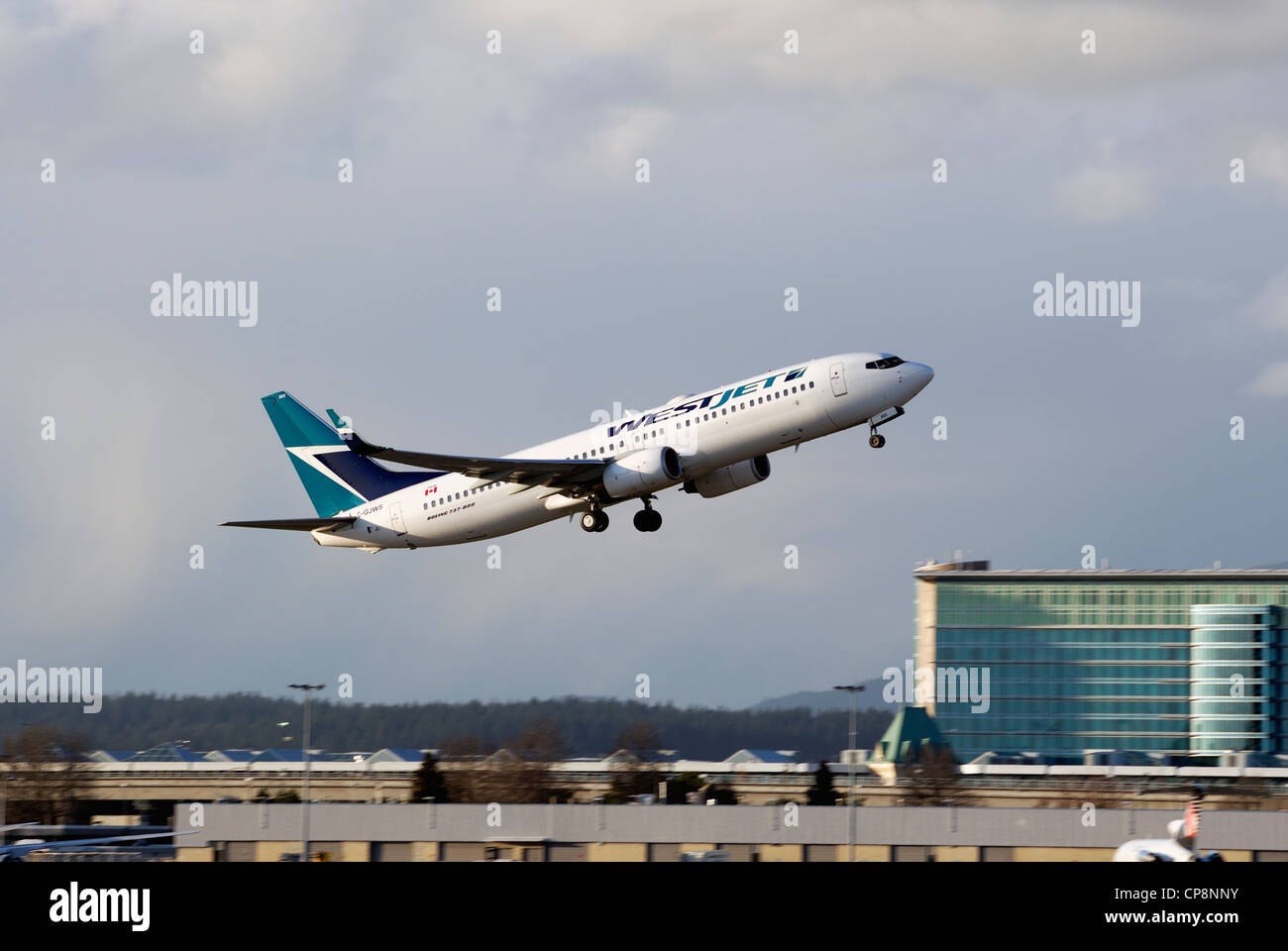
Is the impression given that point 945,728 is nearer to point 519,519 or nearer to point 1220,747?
point 1220,747

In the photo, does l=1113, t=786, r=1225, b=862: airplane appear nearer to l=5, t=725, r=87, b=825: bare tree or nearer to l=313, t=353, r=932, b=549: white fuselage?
l=313, t=353, r=932, b=549: white fuselage

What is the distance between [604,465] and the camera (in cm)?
5316

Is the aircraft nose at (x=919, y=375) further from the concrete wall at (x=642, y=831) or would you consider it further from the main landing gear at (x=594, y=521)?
the concrete wall at (x=642, y=831)

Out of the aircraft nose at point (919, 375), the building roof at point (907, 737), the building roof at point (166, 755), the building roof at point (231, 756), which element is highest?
the aircraft nose at point (919, 375)

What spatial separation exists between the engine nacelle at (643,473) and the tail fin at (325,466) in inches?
364

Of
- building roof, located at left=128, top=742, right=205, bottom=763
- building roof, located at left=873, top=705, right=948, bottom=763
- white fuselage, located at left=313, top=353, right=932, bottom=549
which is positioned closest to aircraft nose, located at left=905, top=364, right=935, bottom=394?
white fuselage, located at left=313, top=353, right=932, bottom=549

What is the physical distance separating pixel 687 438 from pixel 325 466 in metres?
18.8

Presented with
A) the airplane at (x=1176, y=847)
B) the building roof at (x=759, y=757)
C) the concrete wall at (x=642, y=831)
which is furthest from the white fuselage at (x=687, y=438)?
the building roof at (x=759, y=757)

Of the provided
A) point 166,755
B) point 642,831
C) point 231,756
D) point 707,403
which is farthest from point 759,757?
point 707,403

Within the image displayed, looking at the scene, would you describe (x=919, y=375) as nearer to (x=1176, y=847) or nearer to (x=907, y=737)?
(x=1176, y=847)

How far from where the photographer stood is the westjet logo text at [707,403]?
164ft
